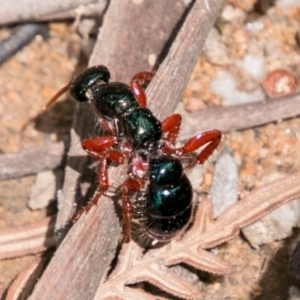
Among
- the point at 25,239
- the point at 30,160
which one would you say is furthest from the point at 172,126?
the point at 25,239

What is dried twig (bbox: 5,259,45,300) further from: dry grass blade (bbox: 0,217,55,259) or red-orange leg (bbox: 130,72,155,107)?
red-orange leg (bbox: 130,72,155,107)

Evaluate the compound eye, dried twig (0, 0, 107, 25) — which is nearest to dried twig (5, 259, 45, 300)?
the compound eye

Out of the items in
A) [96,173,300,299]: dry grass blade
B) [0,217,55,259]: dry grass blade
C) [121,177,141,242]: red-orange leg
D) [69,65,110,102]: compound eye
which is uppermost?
[69,65,110,102]: compound eye

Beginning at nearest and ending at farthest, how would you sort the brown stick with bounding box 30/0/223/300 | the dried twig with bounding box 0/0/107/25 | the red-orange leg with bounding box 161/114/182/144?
1. the brown stick with bounding box 30/0/223/300
2. the red-orange leg with bounding box 161/114/182/144
3. the dried twig with bounding box 0/0/107/25

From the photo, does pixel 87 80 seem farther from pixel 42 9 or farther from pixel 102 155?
pixel 42 9

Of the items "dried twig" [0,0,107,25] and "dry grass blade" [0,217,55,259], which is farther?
"dried twig" [0,0,107,25]

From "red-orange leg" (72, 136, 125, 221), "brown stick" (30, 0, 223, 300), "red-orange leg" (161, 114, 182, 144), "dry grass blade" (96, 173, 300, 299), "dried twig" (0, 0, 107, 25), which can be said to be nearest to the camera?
"brown stick" (30, 0, 223, 300)

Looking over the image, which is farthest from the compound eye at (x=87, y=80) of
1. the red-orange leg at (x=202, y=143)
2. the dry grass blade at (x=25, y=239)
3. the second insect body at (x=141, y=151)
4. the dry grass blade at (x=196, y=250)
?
the dry grass blade at (x=196, y=250)

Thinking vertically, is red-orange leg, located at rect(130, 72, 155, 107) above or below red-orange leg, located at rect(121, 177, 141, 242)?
above
